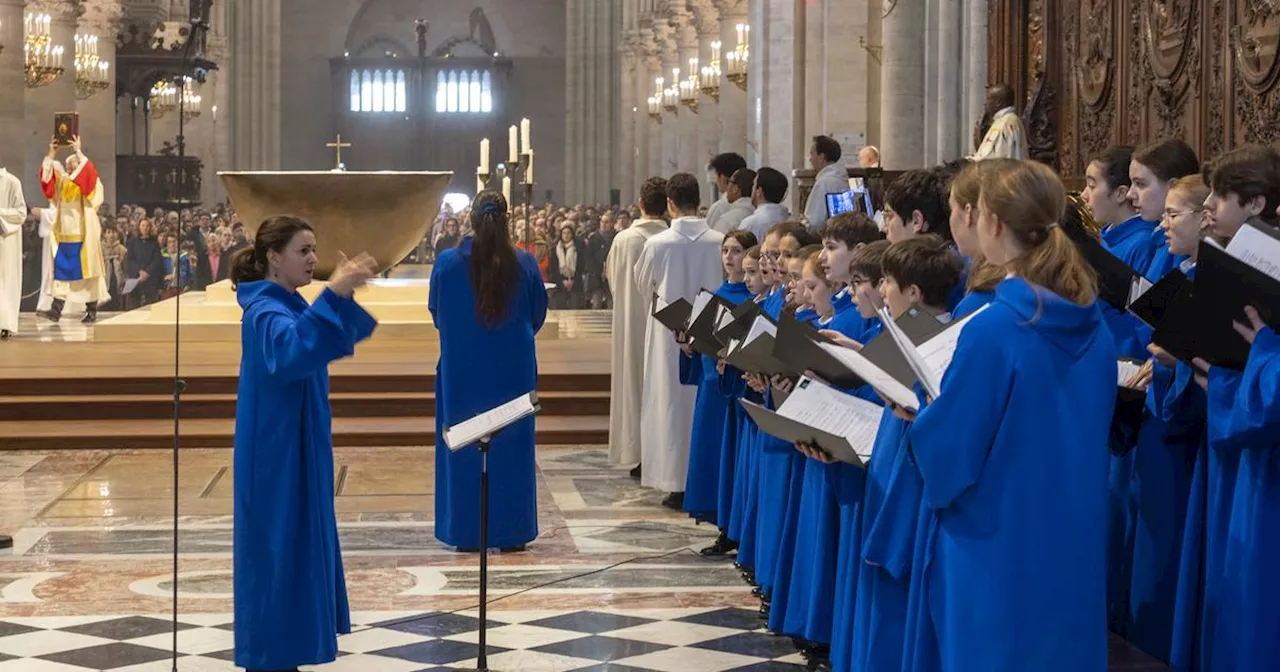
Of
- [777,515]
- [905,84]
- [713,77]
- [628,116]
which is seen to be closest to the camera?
[777,515]

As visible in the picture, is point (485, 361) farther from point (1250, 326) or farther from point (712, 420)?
point (1250, 326)

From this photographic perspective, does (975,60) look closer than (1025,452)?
No

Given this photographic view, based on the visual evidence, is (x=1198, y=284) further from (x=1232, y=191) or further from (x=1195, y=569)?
(x=1195, y=569)

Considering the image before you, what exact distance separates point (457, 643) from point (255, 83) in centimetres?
4129

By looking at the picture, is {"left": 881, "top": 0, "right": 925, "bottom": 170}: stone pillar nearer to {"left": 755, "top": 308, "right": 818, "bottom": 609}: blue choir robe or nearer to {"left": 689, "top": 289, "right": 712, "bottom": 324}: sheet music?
{"left": 689, "top": 289, "right": 712, "bottom": 324}: sheet music

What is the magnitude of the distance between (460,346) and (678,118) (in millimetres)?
28045

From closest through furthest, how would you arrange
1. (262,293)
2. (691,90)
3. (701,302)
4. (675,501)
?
(262,293) → (701,302) → (675,501) → (691,90)

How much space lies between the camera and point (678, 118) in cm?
3669

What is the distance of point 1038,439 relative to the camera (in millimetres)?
4332

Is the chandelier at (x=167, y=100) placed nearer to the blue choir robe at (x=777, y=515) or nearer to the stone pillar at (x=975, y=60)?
the stone pillar at (x=975, y=60)

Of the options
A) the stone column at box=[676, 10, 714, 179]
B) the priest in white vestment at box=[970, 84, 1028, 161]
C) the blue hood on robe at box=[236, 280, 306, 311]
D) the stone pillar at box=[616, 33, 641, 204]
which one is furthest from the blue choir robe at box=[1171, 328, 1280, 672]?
the stone pillar at box=[616, 33, 641, 204]

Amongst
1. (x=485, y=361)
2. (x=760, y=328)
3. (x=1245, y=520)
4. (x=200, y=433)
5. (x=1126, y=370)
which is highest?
(x=760, y=328)

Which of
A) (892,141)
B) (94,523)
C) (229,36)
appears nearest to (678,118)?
(229,36)

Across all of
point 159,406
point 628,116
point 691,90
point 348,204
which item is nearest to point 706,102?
point 691,90
